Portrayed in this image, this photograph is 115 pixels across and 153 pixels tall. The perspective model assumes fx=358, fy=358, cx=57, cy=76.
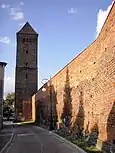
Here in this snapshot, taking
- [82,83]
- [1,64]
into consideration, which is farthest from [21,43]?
[82,83]

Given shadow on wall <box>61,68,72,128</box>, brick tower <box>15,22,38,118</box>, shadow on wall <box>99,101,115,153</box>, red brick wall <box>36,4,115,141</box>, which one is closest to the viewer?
shadow on wall <box>99,101,115,153</box>

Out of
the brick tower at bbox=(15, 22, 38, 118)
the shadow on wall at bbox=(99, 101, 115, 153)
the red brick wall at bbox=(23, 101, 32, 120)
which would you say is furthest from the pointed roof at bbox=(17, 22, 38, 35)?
the shadow on wall at bbox=(99, 101, 115, 153)

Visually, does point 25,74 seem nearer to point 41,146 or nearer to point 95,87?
point 41,146

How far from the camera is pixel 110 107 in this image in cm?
1541

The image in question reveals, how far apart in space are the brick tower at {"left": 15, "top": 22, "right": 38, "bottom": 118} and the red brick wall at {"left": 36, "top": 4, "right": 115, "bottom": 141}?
4839 centimetres

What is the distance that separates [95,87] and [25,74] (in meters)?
57.3

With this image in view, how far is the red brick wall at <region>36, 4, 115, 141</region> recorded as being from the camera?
15438 mm

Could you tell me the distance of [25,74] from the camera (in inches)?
2997

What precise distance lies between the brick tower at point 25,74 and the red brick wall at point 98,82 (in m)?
48.4

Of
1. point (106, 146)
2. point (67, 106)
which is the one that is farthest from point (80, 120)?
point (106, 146)

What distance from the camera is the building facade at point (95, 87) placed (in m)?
15.5

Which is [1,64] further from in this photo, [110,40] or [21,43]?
[21,43]

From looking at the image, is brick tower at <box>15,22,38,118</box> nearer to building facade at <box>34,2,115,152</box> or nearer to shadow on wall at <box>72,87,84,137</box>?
building facade at <box>34,2,115,152</box>

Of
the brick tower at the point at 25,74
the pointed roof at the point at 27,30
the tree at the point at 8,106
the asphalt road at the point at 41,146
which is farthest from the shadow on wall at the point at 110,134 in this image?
the tree at the point at 8,106
